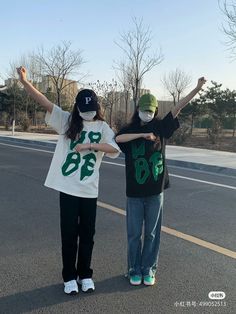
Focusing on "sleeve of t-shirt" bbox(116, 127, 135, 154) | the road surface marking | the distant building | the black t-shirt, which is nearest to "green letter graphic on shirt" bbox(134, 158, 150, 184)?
the black t-shirt

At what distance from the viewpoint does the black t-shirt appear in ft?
12.6

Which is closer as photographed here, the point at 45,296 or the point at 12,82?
the point at 45,296

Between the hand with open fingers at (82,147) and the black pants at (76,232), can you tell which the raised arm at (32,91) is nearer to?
the hand with open fingers at (82,147)

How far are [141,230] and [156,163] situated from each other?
0.62 meters

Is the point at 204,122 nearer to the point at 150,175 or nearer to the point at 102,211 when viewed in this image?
the point at 102,211

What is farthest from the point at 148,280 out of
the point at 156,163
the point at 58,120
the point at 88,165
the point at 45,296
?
the point at 58,120

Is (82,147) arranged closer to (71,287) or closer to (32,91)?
(32,91)

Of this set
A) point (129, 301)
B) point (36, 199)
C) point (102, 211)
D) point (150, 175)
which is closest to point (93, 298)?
point (129, 301)

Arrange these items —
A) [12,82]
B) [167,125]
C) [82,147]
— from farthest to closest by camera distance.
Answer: [12,82], [167,125], [82,147]

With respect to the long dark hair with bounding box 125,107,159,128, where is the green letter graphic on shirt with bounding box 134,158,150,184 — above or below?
below

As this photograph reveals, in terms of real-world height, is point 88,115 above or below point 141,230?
above

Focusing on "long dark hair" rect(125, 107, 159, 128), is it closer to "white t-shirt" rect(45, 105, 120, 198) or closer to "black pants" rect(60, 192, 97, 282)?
"white t-shirt" rect(45, 105, 120, 198)

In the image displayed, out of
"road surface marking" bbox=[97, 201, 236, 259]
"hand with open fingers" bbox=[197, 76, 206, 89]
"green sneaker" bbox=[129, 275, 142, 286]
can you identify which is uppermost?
"hand with open fingers" bbox=[197, 76, 206, 89]

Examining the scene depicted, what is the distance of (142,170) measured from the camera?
386 cm
